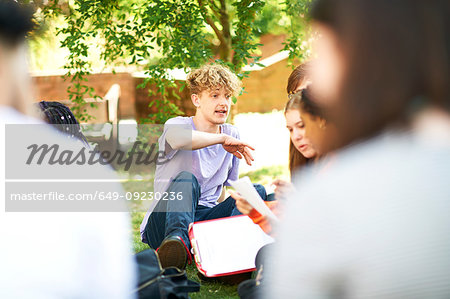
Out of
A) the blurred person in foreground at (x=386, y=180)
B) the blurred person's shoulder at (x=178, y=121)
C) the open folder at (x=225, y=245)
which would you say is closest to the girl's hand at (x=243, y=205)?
the open folder at (x=225, y=245)

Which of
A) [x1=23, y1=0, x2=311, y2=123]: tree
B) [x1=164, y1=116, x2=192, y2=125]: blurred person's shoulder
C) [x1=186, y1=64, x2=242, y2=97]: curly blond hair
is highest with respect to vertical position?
[x1=23, y1=0, x2=311, y2=123]: tree

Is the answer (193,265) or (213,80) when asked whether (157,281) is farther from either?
(213,80)

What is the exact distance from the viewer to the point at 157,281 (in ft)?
5.13

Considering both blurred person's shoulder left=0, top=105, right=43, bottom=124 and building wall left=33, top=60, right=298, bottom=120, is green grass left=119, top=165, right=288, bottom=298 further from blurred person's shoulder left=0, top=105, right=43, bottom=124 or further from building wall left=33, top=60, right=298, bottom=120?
blurred person's shoulder left=0, top=105, right=43, bottom=124

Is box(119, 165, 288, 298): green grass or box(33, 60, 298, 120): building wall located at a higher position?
box(33, 60, 298, 120): building wall

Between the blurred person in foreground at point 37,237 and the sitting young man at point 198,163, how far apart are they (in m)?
1.38

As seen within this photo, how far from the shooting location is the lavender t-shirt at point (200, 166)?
3020 millimetres

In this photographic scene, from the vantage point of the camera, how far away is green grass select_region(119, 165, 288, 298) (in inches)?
97.6

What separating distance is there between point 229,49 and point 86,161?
3.68m

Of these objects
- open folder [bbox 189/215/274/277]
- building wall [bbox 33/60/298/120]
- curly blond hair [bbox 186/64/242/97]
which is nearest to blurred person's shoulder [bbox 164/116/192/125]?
curly blond hair [bbox 186/64/242/97]

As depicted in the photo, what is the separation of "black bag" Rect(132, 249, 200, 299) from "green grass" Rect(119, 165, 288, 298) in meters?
0.80

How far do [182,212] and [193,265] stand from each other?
465 mm

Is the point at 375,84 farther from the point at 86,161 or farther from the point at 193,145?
the point at 193,145

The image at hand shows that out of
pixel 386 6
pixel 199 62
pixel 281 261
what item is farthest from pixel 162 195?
pixel 386 6
